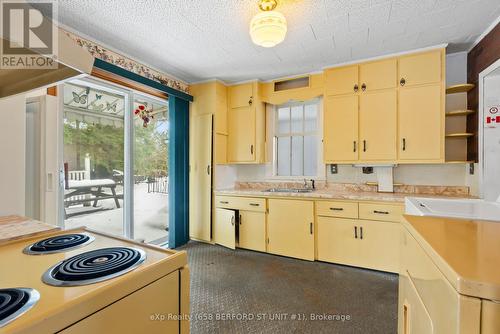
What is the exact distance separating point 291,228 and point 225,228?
93 centimetres

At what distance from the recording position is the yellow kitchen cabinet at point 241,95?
3498 mm

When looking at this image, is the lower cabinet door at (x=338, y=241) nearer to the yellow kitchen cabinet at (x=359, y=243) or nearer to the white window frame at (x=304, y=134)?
the yellow kitchen cabinet at (x=359, y=243)

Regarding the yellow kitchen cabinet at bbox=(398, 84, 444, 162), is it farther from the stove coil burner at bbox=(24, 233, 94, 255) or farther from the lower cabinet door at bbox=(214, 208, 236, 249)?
the stove coil burner at bbox=(24, 233, 94, 255)

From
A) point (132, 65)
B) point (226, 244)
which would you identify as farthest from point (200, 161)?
point (132, 65)

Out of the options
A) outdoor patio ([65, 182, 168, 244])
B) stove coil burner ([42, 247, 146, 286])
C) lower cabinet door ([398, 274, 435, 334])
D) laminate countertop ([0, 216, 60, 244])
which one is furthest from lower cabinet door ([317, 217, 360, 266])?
laminate countertop ([0, 216, 60, 244])

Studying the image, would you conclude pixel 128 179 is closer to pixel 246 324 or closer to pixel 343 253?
pixel 246 324

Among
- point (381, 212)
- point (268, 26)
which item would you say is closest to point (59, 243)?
point (268, 26)

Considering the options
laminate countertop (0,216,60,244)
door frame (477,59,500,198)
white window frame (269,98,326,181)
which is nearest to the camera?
laminate countertop (0,216,60,244)

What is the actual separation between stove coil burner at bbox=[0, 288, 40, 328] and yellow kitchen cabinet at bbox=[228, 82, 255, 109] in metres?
3.23

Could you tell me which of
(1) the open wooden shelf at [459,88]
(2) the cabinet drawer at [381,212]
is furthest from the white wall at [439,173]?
(2) the cabinet drawer at [381,212]

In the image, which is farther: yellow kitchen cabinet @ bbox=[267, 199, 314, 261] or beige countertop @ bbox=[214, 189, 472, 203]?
yellow kitchen cabinet @ bbox=[267, 199, 314, 261]

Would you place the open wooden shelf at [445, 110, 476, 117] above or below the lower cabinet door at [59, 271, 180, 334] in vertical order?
above

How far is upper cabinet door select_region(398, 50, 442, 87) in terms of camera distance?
2.46m

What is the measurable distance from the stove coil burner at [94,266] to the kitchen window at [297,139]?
2.94 meters
